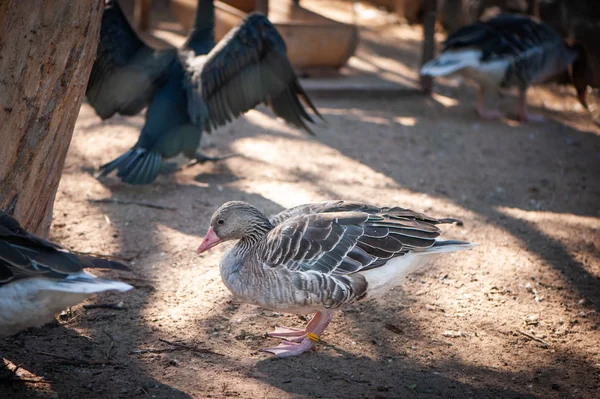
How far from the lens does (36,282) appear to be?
291 cm

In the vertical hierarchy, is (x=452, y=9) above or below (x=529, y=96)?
→ above

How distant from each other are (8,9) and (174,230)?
2.16 metres

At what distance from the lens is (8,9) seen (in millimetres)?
3426

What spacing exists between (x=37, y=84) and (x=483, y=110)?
6.22m

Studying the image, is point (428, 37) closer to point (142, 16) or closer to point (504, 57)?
point (504, 57)

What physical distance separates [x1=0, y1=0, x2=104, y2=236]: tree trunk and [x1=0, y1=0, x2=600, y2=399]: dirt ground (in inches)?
35.2

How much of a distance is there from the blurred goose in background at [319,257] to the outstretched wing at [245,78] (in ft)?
7.33

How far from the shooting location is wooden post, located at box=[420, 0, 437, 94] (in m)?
8.86

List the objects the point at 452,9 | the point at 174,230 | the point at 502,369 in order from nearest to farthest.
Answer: the point at 502,369
the point at 174,230
the point at 452,9

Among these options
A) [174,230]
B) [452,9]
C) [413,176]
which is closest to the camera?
[174,230]

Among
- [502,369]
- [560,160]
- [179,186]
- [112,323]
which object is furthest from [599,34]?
[112,323]

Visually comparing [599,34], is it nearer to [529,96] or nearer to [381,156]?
[529,96]

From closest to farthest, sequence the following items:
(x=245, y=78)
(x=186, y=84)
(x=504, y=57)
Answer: (x=245, y=78), (x=186, y=84), (x=504, y=57)

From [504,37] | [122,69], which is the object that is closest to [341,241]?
[122,69]
